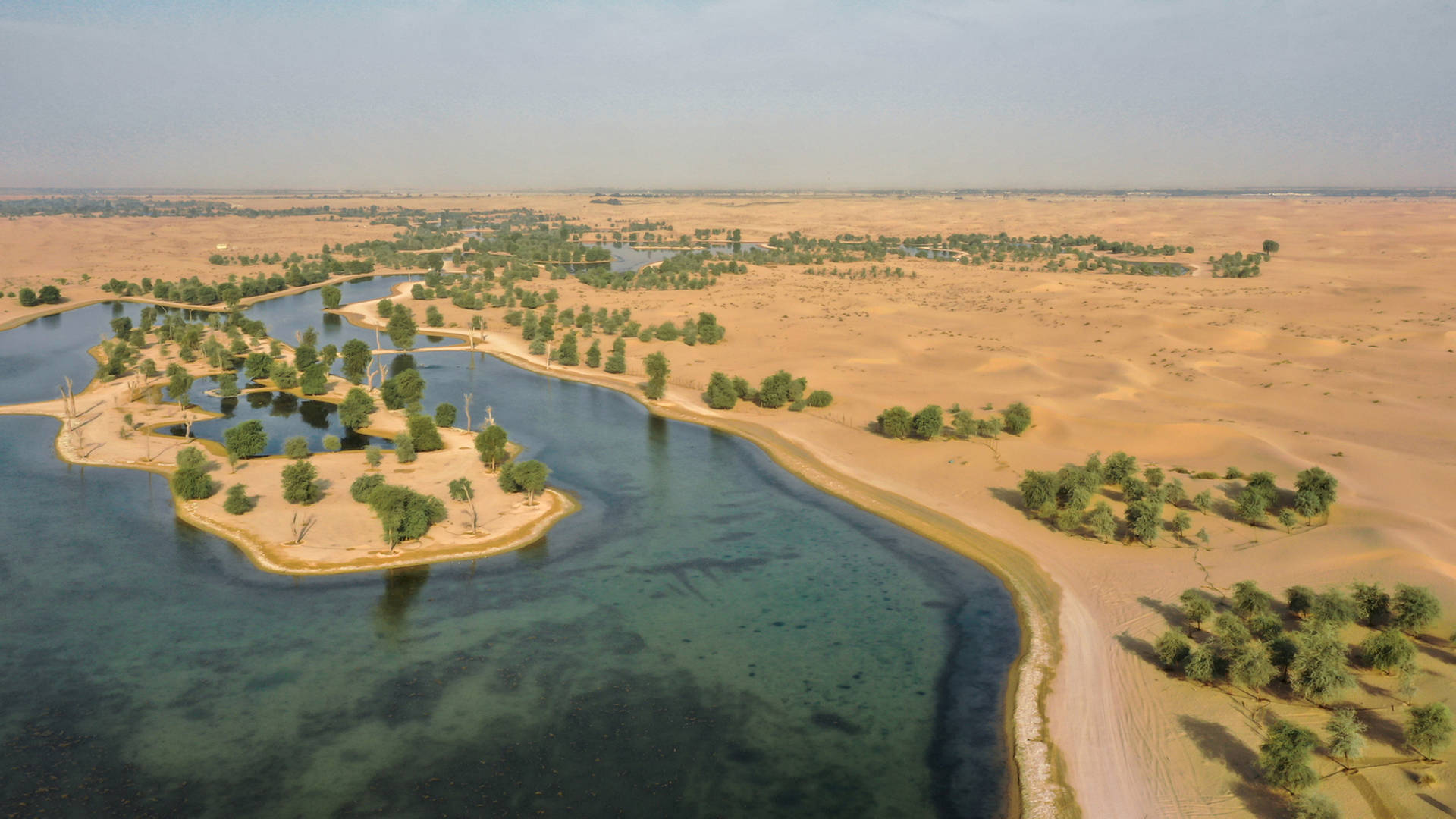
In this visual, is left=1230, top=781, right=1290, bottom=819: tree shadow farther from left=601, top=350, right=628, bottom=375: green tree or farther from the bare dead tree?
left=601, top=350, right=628, bottom=375: green tree

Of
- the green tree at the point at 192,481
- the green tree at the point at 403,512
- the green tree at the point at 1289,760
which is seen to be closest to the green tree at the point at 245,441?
the green tree at the point at 192,481

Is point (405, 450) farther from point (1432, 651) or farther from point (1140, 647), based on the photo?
point (1432, 651)

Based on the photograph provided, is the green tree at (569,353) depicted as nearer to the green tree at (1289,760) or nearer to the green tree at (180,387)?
the green tree at (180,387)

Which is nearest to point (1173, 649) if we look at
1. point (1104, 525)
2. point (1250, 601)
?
point (1250, 601)

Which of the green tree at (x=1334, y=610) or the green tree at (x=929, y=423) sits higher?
the green tree at (x=929, y=423)

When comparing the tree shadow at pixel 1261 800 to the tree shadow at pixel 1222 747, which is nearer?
the tree shadow at pixel 1261 800

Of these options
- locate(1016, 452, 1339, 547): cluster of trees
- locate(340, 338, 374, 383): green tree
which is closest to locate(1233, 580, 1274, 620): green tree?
locate(1016, 452, 1339, 547): cluster of trees
